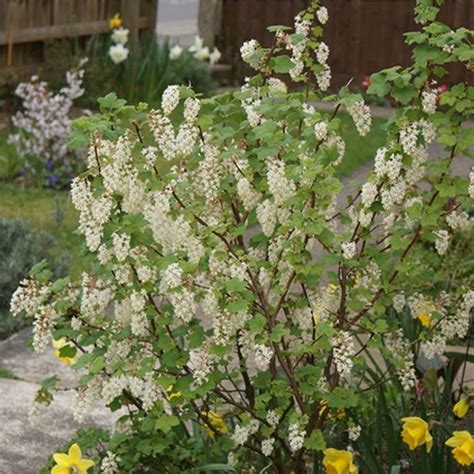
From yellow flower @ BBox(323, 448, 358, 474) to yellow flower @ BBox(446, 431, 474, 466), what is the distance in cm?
27

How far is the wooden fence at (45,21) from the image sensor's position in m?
12.6

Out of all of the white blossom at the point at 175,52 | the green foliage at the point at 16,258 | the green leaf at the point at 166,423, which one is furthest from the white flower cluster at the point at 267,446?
the white blossom at the point at 175,52

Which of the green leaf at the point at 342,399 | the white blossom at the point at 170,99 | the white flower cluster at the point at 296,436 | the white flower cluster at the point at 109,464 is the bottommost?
the white flower cluster at the point at 109,464

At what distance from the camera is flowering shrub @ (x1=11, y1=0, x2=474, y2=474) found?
12.4 ft

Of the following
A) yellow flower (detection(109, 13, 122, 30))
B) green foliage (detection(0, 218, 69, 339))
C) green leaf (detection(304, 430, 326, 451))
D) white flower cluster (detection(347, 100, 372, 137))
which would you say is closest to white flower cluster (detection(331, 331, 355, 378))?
green leaf (detection(304, 430, 326, 451))

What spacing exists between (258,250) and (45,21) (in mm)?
9423

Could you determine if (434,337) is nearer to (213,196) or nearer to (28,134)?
(213,196)

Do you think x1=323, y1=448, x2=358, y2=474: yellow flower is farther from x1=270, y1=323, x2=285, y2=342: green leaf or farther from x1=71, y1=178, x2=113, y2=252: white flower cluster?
x1=71, y1=178, x2=113, y2=252: white flower cluster

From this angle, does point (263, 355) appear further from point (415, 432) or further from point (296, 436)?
point (415, 432)

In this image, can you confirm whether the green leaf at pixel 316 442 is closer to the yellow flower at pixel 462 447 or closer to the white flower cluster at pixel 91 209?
the yellow flower at pixel 462 447

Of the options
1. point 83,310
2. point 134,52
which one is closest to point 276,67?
point 83,310

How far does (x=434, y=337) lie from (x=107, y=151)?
1087 millimetres

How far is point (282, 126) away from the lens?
12.9 ft

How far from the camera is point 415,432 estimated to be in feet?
13.1
